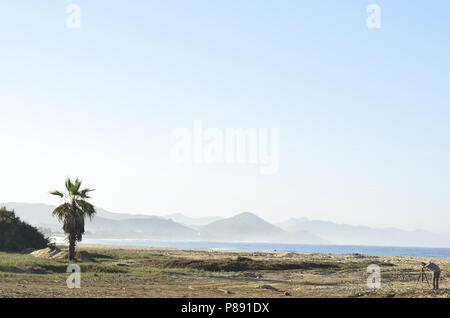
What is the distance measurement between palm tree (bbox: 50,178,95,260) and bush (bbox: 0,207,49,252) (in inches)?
645

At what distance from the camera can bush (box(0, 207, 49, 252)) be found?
59.2 metres

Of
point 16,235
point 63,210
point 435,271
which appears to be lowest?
point 16,235

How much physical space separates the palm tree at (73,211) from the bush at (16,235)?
53.8 ft

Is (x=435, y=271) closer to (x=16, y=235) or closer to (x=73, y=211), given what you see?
(x=73, y=211)

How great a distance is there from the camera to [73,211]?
4594 centimetres

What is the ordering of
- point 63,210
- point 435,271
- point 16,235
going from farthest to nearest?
point 16,235, point 63,210, point 435,271

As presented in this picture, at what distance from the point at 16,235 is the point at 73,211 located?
19.9 meters

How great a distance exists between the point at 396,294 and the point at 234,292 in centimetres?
805

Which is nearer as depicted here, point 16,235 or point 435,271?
point 435,271

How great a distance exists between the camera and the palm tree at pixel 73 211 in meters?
45.4

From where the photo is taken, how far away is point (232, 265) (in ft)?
153

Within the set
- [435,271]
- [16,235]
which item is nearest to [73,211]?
[16,235]
